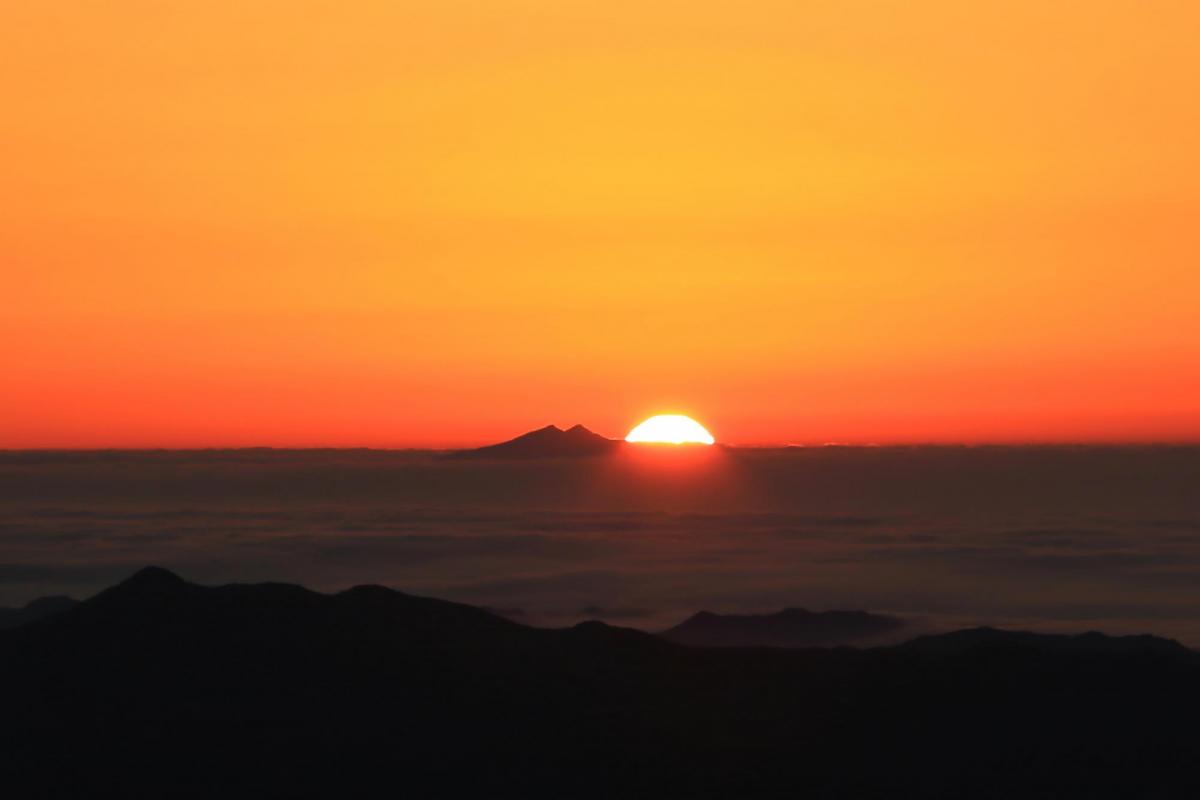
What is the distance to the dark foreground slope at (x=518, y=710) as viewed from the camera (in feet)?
72.5

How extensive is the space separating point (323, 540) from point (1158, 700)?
72.2 meters

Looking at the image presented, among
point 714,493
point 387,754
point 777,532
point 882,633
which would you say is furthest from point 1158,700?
point 714,493

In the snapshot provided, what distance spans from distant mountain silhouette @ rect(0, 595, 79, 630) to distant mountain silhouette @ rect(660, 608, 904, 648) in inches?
618

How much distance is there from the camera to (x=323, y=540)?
94000 millimetres

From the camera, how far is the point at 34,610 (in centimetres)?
4172

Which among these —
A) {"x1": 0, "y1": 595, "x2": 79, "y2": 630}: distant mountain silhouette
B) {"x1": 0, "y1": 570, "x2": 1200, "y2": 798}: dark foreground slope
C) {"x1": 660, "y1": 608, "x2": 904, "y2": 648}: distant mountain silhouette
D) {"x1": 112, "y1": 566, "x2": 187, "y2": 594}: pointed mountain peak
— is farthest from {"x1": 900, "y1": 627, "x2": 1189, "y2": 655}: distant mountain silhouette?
{"x1": 0, "y1": 595, "x2": 79, "y2": 630}: distant mountain silhouette

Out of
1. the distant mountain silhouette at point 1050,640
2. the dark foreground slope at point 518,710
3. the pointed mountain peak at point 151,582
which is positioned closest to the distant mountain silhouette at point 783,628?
the distant mountain silhouette at point 1050,640

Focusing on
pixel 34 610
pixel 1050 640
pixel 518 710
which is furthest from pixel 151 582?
pixel 1050 640

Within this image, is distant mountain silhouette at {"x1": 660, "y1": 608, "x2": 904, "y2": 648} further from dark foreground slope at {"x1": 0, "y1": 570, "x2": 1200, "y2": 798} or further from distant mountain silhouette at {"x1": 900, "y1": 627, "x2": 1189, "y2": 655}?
dark foreground slope at {"x1": 0, "y1": 570, "x2": 1200, "y2": 798}

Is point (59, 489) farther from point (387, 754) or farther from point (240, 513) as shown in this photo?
point (387, 754)

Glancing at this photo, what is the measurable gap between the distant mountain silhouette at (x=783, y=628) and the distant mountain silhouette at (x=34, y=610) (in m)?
15.7

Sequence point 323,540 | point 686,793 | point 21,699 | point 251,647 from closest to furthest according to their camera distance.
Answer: point 686,793 → point 21,699 → point 251,647 → point 323,540

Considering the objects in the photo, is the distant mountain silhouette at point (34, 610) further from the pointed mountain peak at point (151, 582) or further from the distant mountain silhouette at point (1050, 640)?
the distant mountain silhouette at point (1050, 640)

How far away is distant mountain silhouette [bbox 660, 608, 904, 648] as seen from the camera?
43.8 m
